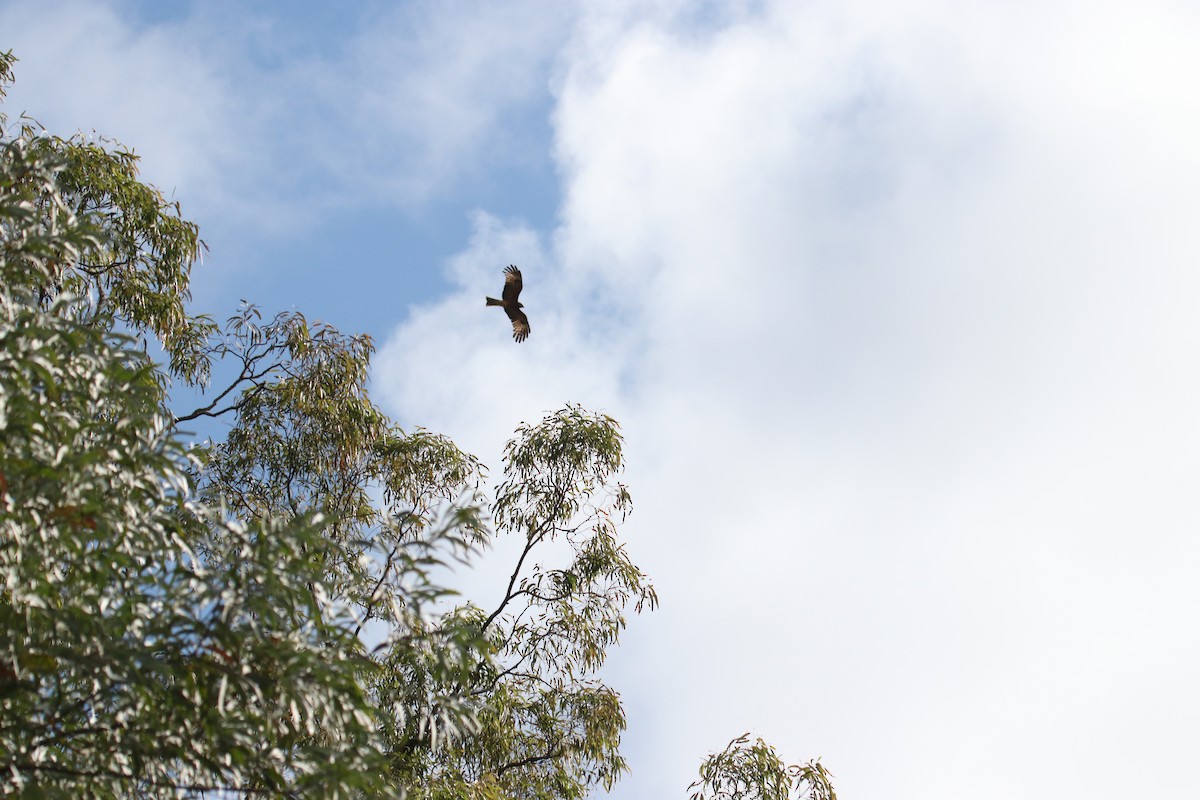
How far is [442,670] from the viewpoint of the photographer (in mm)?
5391

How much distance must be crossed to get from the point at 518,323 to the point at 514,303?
→ 0.21 m

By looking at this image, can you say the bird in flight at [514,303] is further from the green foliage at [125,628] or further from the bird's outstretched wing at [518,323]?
the green foliage at [125,628]

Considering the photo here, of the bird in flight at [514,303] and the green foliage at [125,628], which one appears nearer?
the green foliage at [125,628]

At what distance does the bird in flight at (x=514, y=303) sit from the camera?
12.3 m

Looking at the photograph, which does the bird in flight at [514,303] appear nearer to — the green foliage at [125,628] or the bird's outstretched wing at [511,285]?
the bird's outstretched wing at [511,285]

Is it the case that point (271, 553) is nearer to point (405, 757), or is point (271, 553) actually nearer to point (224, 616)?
point (224, 616)

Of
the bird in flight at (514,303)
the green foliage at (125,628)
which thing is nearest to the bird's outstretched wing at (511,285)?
the bird in flight at (514,303)

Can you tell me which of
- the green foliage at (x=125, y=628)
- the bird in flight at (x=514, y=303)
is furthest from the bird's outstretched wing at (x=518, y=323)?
the green foliage at (x=125, y=628)

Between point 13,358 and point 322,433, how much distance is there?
6876mm

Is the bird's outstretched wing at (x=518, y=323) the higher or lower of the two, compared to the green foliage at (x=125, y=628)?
higher

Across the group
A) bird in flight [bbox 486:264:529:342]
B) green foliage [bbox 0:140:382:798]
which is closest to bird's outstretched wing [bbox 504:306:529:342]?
bird in flight [bbox 486:264:529:342]

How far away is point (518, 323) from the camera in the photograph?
12.5 meters

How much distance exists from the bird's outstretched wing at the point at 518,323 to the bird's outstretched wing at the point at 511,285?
7cm

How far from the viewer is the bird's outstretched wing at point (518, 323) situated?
1242 centimetres
